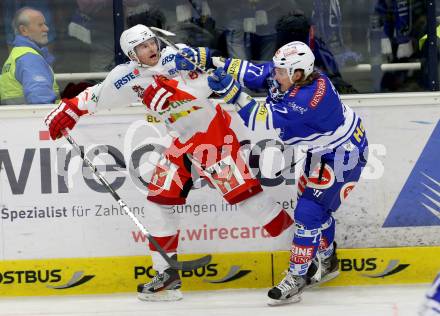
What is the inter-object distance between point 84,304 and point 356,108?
1.81m

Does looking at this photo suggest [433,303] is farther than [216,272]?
No

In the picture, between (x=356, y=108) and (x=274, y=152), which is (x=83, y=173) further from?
(x=356, y=108)

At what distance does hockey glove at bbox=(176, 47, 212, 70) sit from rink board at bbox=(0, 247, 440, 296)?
3.58 ft

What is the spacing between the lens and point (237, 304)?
5957 millimetres

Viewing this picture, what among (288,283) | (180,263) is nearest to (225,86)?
(180,263)

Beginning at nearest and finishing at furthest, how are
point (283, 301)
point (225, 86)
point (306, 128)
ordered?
point (225, 86)
point (306, 128)
point (283, 301)

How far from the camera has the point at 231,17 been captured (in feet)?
20.6

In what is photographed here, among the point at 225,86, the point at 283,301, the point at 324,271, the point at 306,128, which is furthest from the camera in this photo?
the point at 324,271

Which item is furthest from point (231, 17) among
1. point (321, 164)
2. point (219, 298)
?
point (219, 298)

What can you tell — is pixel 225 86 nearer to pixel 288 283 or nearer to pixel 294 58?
pixel 294 58

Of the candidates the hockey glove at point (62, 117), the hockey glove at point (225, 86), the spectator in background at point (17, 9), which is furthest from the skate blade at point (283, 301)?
the spectator in background at point (17, 9)

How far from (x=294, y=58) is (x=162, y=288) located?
55.5 inches

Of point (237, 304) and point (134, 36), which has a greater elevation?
point (134, 36)

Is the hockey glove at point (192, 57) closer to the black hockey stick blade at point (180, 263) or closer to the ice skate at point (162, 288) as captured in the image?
the black hockey stick blade at point (180, 263)
